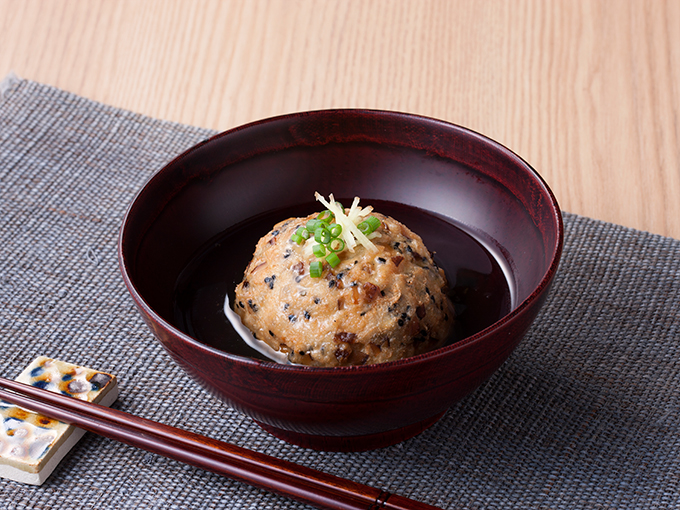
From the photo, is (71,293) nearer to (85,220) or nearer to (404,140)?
(85,220)

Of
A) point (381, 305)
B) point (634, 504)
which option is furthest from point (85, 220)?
point (634, 504)

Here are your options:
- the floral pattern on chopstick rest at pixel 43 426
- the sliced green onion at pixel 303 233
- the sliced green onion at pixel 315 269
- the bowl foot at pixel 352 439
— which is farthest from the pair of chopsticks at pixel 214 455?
the sliced green onion at pixel 303 233

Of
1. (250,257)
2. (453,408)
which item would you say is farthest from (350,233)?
(453,408)

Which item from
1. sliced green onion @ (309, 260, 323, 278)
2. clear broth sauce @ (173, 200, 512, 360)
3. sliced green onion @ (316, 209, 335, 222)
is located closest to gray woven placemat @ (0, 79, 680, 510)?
clear broth sauce @ (173, 200, 512, 360)

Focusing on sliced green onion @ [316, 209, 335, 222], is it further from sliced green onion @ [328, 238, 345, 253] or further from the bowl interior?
the bowl interior

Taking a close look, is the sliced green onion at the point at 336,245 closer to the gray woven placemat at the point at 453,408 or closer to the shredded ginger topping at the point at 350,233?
the shredded ginger topping at the point at 350,233

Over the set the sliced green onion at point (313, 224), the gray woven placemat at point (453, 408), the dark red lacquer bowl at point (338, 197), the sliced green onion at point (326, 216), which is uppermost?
the sliced green onion at point (313, 224)

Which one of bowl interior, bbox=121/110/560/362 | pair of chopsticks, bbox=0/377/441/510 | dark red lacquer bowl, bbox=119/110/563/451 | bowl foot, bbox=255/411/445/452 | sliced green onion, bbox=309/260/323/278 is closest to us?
dark red lacquer bowl, bbox=119/110/563/451
